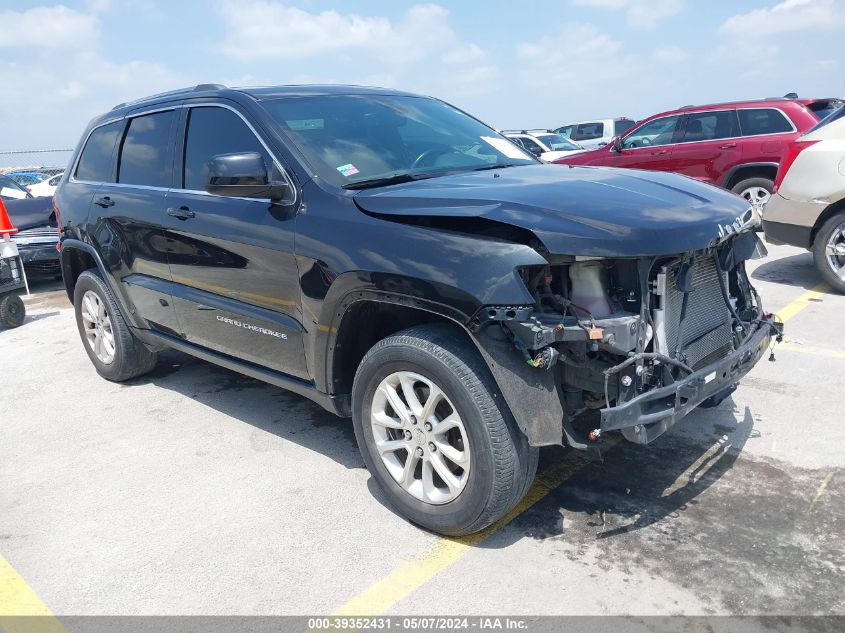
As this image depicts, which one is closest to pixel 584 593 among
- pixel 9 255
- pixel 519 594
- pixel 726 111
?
pixel 519 594

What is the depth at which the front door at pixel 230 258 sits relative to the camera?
3541 millimetres

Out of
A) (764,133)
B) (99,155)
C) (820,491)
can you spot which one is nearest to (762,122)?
(764,133)

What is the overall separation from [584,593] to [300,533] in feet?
4.23

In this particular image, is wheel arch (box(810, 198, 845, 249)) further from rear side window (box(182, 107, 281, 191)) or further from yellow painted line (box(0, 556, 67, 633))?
yellow painted line (box(0, 556, 67, 633))

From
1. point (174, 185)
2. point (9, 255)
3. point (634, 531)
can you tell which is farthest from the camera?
point (9, 255)

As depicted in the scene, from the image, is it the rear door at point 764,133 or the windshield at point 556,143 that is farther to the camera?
the windshield at point 556,143

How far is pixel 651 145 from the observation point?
10992 mm

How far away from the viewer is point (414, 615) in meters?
2.68

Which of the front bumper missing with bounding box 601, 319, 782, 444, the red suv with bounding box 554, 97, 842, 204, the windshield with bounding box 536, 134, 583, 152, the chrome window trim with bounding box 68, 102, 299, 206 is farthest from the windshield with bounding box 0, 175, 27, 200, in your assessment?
the windshield with bounding box 536, 134, 583, 152

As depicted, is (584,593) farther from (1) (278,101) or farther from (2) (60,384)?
(2) (60,384)

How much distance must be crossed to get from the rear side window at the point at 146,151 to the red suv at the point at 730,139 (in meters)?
6.87

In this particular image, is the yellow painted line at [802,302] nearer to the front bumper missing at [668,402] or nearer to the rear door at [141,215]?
the front bumper missing at [668,402]

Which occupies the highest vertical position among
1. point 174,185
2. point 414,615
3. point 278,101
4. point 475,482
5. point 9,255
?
point 278,101

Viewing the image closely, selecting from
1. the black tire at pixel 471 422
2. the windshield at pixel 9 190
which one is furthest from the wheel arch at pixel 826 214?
the windshield at pixel 9 190
